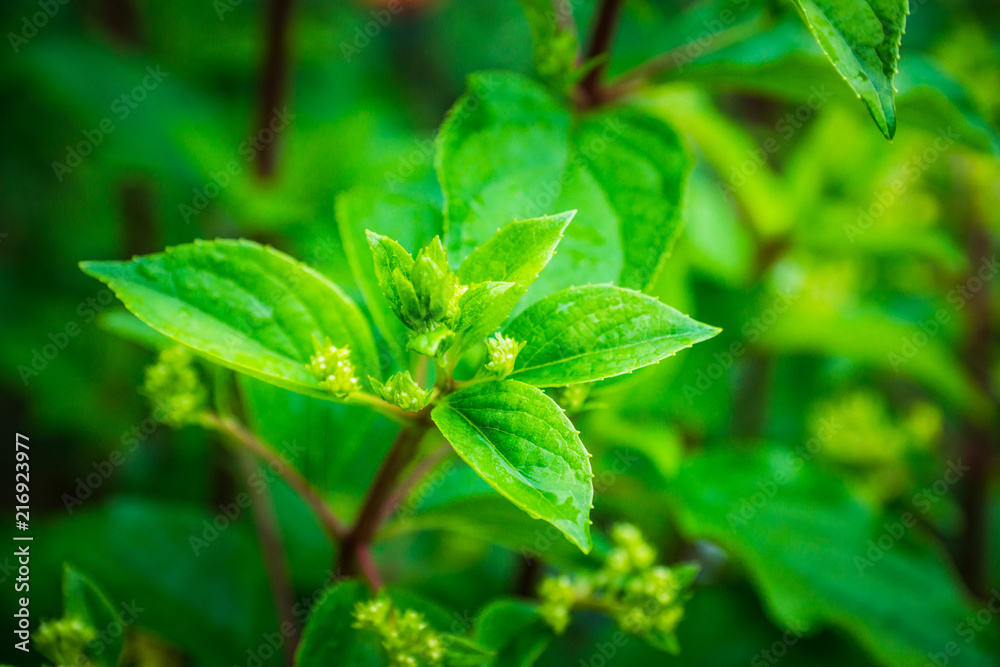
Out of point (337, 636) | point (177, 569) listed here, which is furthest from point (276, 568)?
point (337, 636)

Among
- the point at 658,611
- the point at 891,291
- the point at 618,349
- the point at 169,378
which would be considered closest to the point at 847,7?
the point at 618,349

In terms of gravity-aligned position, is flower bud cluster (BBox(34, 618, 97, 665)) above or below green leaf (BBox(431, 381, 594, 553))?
below

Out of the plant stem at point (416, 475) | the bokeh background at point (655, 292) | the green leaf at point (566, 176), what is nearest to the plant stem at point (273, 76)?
the bokeh background at point (655, 292)

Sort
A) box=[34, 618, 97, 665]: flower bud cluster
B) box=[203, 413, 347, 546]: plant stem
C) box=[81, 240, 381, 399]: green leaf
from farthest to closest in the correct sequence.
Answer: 1. box=[203, 413, 347, 546]: plant stem
2. box=[34, 618, 97, 665]: flower bud cluster
3. box=[81, 240, 381, 399]: green leaf

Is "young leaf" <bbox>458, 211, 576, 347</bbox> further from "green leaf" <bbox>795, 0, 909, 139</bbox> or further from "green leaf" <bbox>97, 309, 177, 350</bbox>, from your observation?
"green leaf" <bbox>97, 309, 177, 350</bbox>

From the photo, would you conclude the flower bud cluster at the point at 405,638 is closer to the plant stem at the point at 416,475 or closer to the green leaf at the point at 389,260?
the plant stem at the point at 416,475

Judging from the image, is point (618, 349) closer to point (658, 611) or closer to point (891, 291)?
point (658, 611)

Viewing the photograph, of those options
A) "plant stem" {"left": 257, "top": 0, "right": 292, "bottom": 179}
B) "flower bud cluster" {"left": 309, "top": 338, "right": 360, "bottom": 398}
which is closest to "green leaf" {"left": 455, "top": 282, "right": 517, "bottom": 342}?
"flower bud cluster" {"left": 309, "top": 338, "right": 360, "bottom": 398}
